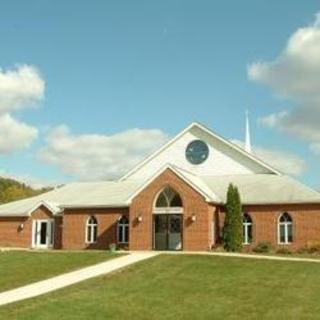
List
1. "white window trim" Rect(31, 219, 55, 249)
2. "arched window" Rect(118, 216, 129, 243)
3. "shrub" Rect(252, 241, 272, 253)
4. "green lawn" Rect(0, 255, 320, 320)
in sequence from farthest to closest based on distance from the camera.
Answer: "white window trim" Rect(31, 219, 55, 249)
"arched window" Rect(118, 216, 129, 243)
"shrub" Rect(252, 241, 272, 253)
"green lawn" Rect(0, 255, 320, 320)

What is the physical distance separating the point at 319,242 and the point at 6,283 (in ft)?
67.0

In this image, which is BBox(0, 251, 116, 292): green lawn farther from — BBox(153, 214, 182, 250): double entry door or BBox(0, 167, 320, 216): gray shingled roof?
BBox(0, 167, 320, 216): gray shingled roof

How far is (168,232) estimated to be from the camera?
42.8 meters

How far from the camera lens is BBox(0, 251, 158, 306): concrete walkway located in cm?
2517

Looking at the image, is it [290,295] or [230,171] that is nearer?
[290,295]

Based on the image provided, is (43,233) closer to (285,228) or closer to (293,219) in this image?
(285,228)

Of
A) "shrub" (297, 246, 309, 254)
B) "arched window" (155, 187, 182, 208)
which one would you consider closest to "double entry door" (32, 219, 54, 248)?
"arched window" (155, 187, 182, 208)

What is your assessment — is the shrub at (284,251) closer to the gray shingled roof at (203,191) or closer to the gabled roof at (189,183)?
the gray shingled roof at (203,191)

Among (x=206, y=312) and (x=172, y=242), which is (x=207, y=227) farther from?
(x=206, y=312)

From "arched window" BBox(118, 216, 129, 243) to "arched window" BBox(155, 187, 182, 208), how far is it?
12.0ft

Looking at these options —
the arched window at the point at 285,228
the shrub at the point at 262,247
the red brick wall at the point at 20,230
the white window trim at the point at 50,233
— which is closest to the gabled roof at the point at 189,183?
the shrub at the point at 262,247

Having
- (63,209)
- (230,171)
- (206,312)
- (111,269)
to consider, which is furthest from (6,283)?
(230,171)

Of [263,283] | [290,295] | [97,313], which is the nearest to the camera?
[97,313]

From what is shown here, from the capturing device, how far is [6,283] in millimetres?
28594
